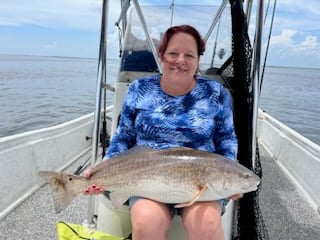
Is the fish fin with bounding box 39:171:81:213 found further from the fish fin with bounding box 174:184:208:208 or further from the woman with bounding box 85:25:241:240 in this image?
the fish fin with bounding box 174:184:208:208

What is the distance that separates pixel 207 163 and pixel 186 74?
2.07 ft

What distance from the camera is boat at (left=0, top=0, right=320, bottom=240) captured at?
2621 millimetres

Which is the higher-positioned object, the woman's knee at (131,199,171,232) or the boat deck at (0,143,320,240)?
the woman's knee at (131,199,171,232)

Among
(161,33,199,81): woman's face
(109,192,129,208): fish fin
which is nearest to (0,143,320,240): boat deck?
(109,192,129,208): fish fin

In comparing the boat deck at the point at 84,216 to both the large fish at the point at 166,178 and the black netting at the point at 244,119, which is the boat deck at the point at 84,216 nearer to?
the black netting at the point at 244,119

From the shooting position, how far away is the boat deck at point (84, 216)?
3023 mm

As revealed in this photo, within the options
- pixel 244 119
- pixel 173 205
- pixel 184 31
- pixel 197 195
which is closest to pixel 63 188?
pixel 173 205

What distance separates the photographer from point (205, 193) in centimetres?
192

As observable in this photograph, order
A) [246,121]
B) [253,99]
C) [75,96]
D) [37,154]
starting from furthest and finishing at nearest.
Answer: [75,96] < [37,154] < [246,121] < [253,99]

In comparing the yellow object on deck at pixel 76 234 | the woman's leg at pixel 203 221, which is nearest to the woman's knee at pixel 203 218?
the woman's leg at pixel 203 221

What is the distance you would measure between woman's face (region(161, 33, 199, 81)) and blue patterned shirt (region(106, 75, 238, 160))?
5.7 inches

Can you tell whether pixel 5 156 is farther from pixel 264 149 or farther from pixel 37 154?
pixel 264 149

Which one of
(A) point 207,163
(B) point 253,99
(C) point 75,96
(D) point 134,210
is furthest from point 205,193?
(C) point 75,96

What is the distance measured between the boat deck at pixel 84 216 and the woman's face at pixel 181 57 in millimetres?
1659
